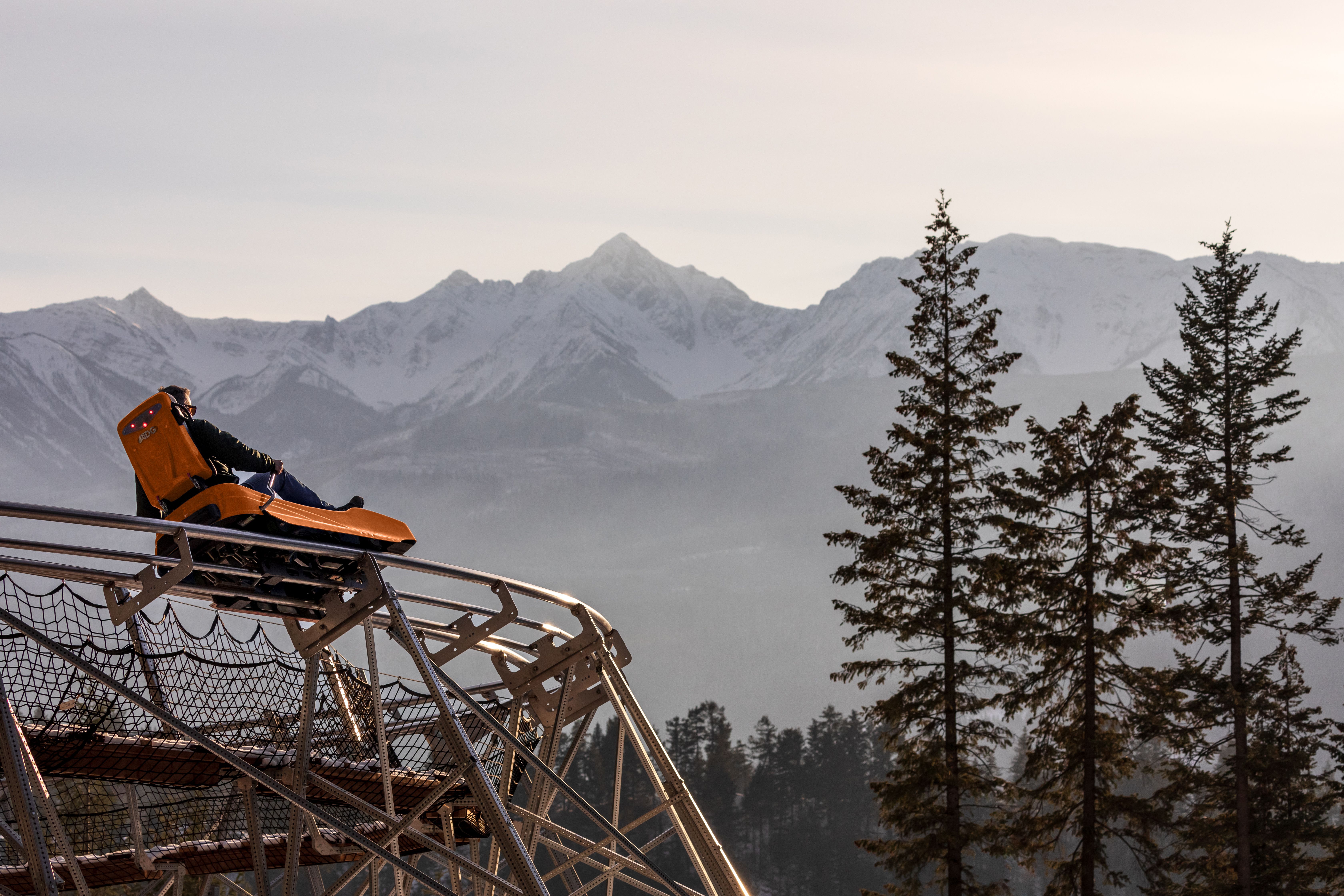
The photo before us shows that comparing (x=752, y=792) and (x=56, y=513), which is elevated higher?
(x=56, y=513)

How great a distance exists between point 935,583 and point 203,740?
19.1 metres

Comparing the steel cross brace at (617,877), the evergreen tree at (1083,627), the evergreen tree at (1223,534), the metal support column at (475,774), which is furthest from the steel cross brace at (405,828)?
the evergreen tree at (1223,534)

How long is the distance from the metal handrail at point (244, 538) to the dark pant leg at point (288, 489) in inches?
16.2

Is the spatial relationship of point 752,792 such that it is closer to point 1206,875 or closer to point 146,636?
point 1206,875

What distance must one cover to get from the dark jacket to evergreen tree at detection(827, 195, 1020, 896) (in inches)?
632

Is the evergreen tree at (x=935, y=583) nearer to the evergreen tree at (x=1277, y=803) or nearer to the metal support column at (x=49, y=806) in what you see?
the evergreen tree at (x=1277, y=803)

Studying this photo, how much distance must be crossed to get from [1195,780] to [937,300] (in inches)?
484

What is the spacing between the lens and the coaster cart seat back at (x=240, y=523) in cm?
1137

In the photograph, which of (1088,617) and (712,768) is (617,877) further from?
(712,768)

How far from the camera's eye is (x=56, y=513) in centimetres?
1003

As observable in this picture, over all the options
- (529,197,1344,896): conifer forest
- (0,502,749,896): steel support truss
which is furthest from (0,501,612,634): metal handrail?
(529,197,1344,896): conifer forest

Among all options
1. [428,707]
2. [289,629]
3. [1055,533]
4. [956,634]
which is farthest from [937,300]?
[289,629]

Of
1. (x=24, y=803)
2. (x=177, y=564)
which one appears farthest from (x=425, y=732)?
(x=24, y=803)

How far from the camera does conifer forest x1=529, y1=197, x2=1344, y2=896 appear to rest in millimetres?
26672
